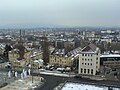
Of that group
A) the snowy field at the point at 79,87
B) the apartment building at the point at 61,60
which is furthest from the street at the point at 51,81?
the apartment building at the point at 61,60

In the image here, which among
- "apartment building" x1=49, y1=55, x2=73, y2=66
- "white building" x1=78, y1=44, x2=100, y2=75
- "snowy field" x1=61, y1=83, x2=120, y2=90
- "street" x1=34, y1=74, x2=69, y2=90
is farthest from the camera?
"apartment building" x1=49, y1=55, x2=73, y2=66

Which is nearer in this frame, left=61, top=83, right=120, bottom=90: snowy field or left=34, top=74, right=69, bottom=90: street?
left=61, top=83, right=120, bottom=90: snowy field

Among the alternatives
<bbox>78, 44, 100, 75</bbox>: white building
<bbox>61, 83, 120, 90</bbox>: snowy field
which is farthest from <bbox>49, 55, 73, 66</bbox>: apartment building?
<bbox>61, 83, 120, 90</bbox>: snowy field

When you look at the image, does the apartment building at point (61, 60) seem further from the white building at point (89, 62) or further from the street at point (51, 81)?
the street at point (51, 81)

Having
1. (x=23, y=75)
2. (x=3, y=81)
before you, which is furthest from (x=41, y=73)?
(x=3, y=81)

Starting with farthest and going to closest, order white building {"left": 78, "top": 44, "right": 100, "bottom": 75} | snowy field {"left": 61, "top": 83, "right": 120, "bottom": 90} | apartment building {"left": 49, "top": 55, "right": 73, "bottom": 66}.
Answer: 1. apartment building {"left": 49, "top": 55, "right": 73, "bottom": 66}
2. white building {"left": 78, "top": 44, "right": 100, "bottom": 75}
3. snowy field {"left": 61, "top": 83, "right": 120, "bottom": 90}

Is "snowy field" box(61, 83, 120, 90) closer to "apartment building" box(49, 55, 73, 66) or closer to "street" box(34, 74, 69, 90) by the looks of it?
"street" box(34, 74, 69, 90)

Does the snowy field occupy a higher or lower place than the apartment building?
higher

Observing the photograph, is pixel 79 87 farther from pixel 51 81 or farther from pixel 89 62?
pixel 89 62
